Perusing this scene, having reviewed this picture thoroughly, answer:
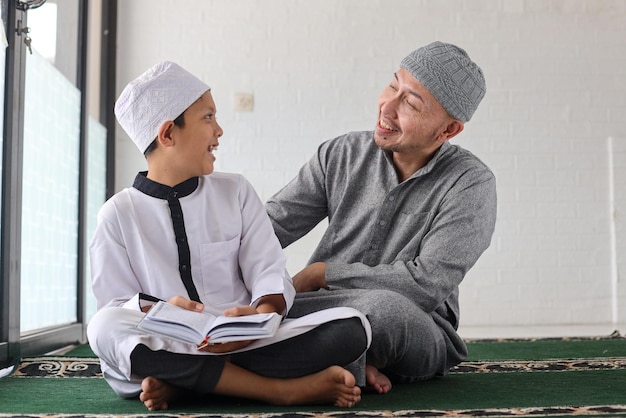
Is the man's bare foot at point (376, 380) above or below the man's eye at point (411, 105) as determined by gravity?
below

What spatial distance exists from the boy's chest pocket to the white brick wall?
139 inches

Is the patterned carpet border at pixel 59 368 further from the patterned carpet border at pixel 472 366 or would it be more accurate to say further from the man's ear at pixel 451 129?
the man's ear at pixel 451 129

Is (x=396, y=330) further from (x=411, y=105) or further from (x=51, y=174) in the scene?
(x=51, y=174)

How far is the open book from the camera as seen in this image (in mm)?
1643

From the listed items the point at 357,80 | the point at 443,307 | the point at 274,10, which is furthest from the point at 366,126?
the point at 443,307

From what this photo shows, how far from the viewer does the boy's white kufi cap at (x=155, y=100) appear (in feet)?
6.78

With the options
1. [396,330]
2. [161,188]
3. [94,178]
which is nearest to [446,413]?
[396,330]

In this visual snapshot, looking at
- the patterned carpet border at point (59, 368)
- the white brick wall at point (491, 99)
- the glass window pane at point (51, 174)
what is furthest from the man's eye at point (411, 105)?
the white brick wall at point (491, 99)

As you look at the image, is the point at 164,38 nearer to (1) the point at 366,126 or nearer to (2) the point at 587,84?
(1) the point at 366,126

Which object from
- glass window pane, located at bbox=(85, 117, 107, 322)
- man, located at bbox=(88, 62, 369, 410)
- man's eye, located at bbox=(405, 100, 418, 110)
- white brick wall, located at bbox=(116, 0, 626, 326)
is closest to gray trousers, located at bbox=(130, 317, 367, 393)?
man, located at bbox=(88, 62, 369, 410)

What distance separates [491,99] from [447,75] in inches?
141

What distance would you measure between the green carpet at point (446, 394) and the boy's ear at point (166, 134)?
634 millimetres

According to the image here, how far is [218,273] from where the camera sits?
6.66 ft

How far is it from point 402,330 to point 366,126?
12.3 feet
